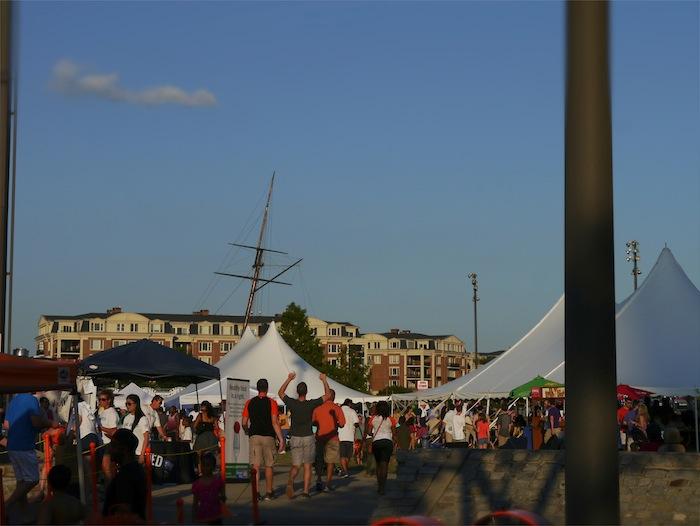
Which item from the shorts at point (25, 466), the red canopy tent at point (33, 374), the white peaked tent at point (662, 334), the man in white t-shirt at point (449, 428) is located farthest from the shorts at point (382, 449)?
the man in white t-shirt at point (449, 428)

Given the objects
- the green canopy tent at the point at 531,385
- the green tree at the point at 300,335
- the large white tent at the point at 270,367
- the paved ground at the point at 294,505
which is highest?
the green tree at the point at 300,335

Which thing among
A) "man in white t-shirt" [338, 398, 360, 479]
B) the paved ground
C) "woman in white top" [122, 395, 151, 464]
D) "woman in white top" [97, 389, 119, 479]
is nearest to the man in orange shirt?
the paved ground

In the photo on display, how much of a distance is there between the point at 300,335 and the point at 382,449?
58.5 meters

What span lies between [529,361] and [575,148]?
87.1 feet

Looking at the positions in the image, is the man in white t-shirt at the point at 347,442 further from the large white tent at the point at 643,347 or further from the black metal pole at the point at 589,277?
the black metal pole at the point at 589,277

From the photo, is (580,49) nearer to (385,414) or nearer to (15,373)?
(15,373)

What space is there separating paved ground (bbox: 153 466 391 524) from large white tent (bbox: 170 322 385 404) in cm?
1953

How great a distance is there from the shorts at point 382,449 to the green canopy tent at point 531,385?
10.5m

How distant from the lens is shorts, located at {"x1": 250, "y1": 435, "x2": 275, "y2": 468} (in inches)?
682

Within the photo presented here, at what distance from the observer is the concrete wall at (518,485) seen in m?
13.0

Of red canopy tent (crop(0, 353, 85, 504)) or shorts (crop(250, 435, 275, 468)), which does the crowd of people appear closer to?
shorts (crop(250, 435, 275, 468))

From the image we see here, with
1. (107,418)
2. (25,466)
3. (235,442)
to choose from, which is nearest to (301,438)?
(235,442)

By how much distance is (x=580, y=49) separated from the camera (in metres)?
5.94

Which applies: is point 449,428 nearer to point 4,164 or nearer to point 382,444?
point 382,444
